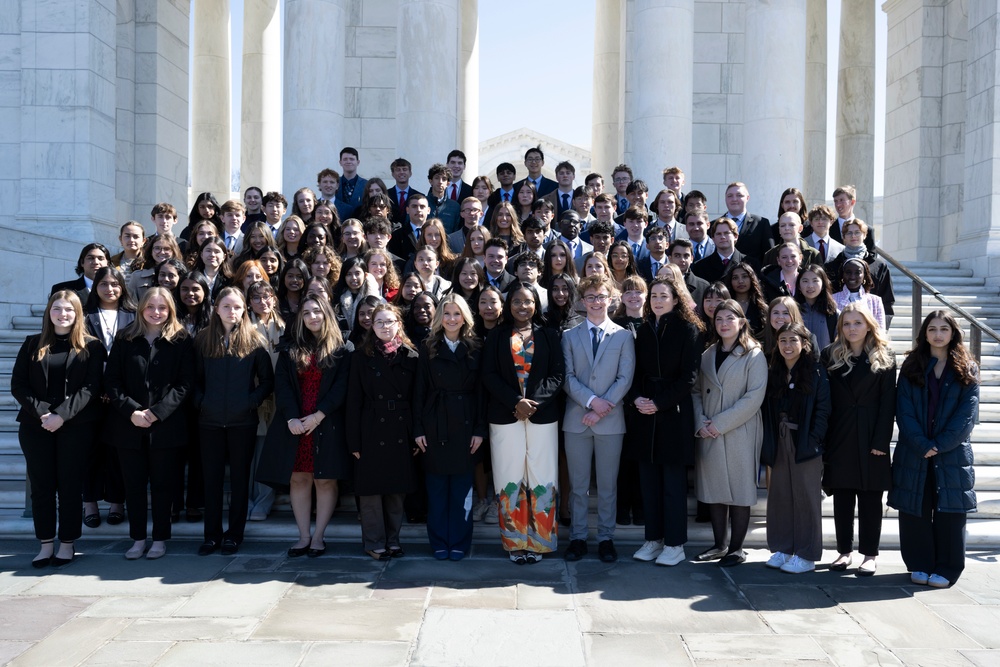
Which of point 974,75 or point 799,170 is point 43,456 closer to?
point 799,170

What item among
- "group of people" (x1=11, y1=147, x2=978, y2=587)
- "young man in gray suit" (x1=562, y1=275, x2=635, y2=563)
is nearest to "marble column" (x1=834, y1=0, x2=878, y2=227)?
"group of people" (x1=11, y1=147, x2=978, y2=587)

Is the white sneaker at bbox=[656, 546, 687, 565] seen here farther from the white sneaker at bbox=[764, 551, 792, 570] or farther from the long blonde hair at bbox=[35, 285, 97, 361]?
the long blonde hair at bbox=[35, 285, 97, 361]

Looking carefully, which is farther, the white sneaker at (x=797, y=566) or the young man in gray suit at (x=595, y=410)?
the young man in gray suit at (x=595, y=410)

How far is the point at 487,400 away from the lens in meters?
9.50

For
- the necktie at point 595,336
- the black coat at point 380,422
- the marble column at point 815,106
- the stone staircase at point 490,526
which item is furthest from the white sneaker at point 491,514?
the marble column at point 815,106

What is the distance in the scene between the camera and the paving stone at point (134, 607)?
295 inches

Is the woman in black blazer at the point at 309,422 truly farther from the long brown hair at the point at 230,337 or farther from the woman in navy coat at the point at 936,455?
the woman in navy coat at the point at 936,455

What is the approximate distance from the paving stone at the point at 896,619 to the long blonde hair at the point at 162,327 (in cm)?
674

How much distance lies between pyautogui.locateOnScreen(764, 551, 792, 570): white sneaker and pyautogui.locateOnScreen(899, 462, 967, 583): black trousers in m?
1.05

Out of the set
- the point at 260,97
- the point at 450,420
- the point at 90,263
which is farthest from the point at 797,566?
the point at 260,97

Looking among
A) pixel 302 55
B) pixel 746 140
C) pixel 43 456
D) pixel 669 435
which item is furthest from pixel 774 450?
pixel 302 55

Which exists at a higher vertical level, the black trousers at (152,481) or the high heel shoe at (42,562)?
the black trousers at (152,481)

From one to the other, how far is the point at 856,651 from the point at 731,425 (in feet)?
8.78

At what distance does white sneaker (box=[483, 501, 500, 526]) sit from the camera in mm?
10203
